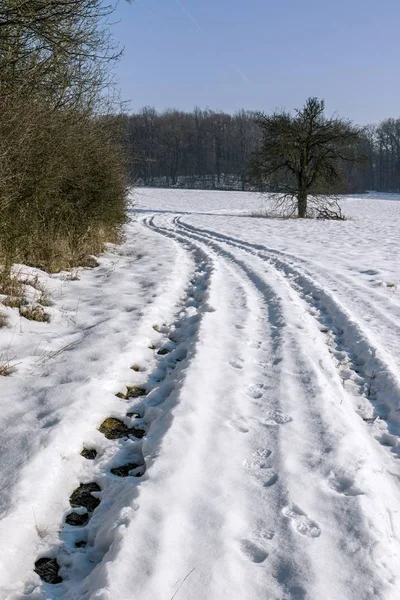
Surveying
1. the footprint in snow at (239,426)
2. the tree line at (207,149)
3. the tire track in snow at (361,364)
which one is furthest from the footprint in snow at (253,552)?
the tree line at (207,149)

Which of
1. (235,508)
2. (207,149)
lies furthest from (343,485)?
(207,149)

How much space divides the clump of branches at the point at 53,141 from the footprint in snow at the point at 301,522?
4.42m

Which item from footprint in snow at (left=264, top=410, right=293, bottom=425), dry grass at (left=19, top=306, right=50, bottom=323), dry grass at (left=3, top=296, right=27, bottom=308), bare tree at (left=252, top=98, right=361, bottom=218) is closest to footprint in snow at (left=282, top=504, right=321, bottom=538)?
footprint in snow at (left=264, top=410, right=293, bottom=425)

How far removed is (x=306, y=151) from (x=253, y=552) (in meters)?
26.8

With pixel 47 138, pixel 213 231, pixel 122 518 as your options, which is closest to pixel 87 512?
pixel 122 518

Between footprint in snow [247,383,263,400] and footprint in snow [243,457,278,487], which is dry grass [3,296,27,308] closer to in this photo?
footprint in snow [247,383,263,400]

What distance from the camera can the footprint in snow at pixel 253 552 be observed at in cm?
220

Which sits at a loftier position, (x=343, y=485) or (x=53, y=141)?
(x=53, y=141)

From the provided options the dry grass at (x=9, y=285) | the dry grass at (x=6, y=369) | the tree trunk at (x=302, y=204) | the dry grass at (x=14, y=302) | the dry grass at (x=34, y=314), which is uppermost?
the tree trunk at (x=302, y=204)

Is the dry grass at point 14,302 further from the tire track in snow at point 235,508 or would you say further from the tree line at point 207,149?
the tree line at point 207,149

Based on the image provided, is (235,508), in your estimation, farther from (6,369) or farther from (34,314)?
(34,314)

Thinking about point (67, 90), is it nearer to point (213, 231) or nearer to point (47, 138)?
point (47, 138)

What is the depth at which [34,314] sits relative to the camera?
5.64m

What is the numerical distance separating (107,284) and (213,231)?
35.3 ft
